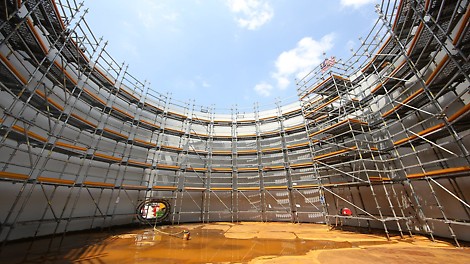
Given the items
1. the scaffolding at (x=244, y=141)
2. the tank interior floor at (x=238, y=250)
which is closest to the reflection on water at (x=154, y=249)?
the tank interior floor at (x=238, y=250)

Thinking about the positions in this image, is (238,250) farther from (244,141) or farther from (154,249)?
(244,141)

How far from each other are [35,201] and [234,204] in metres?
10.3

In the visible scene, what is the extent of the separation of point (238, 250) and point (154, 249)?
288 centimetres

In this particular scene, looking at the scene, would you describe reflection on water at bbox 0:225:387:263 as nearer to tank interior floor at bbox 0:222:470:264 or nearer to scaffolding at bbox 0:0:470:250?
tank interior floor at bbox 0:222:470:264

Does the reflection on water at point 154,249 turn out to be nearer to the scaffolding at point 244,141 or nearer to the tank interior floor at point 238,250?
the tank interior floor at point 238,250

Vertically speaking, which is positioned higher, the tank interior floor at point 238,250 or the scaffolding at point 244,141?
the scaffolding at point 244,141

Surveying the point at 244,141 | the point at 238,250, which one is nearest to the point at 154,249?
the point at 238,250

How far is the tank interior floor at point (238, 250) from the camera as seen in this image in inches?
198

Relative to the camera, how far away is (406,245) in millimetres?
6020

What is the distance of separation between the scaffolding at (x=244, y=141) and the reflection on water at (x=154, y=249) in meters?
1.03

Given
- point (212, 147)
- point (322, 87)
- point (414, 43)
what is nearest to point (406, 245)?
point (414, 43)

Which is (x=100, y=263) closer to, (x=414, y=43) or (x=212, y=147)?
(x=212, y=147)

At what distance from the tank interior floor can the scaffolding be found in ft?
2.82

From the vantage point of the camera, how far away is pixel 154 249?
632 cm
